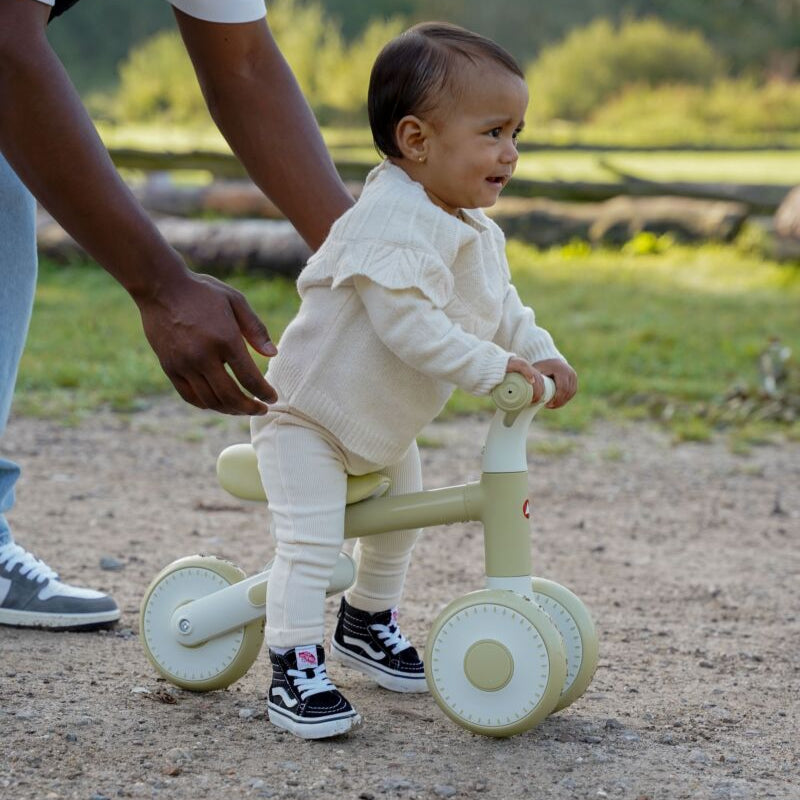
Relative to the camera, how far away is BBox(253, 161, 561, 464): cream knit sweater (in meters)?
1.90

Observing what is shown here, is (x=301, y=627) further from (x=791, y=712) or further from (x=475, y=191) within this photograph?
(x=791, y=712)

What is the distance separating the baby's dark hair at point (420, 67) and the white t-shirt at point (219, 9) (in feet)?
1.25

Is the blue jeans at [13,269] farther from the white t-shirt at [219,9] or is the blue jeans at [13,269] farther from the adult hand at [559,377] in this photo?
the adult hand at [559,377]

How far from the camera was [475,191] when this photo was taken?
1.98 meters

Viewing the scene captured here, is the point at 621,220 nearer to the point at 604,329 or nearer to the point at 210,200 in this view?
the point at 604,329

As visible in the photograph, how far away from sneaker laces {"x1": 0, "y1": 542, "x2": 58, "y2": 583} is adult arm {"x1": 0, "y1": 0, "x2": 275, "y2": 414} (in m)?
0.99

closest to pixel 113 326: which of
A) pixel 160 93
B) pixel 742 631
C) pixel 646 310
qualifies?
pixel 646 310

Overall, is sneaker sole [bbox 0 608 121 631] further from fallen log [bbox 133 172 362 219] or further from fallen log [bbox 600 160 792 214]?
fallen log [bbox 600 160 792 214]

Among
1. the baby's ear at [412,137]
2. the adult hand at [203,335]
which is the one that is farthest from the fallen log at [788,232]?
the adult hand at [203,335]

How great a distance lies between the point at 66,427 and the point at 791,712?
3038mm

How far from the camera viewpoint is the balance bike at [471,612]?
198 centimetres

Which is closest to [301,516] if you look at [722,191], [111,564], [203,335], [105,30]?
[203,335]

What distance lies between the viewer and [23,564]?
2650 millimetres

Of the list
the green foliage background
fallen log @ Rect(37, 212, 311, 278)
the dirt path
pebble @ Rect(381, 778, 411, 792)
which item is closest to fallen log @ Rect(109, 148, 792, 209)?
fallen log @ Rect(37, 212, 311, 278)
